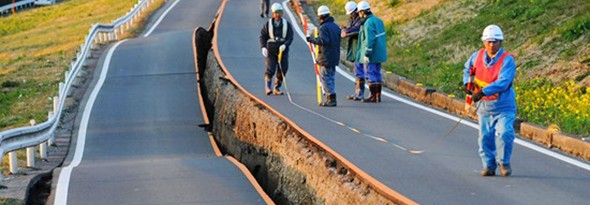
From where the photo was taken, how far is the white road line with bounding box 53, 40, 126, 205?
550 inches

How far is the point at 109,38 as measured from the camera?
3759 cm

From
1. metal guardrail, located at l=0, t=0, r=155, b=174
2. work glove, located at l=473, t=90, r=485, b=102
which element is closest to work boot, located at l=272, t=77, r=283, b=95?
metal guardrail, located at l=0, t=0, r=155, b=174

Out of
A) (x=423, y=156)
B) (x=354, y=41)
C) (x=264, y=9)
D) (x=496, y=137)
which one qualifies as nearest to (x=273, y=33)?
(x=354, y=41)

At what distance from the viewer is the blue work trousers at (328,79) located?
60.7 ft

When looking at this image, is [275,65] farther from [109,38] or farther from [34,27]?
[34,27]

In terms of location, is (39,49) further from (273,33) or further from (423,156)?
(423,156)

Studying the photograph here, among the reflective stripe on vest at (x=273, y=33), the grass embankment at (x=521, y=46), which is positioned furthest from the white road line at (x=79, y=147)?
the grass embankment at (x=521, y=46)

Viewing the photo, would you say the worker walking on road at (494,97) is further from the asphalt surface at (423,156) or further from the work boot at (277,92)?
the work boot at (277,92)

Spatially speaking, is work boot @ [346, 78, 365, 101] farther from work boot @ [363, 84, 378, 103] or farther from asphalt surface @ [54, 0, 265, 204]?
asphalt surface @ [54, 0, 265, 204]

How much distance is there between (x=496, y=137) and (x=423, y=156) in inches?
68.7

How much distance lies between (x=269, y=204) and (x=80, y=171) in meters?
3.64

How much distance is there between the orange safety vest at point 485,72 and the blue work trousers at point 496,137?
231mm

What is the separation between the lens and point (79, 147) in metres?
19.5

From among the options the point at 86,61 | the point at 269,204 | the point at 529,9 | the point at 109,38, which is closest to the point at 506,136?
the point at 269,204
